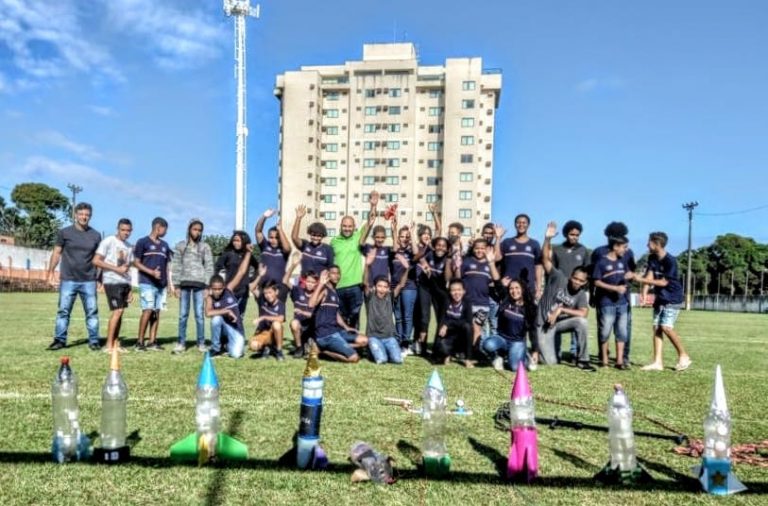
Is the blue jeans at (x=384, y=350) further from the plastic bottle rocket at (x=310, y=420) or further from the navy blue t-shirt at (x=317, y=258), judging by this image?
the plastic bottle rocket at (x=310, y=420)

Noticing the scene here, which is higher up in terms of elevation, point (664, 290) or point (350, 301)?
point (664, 290)

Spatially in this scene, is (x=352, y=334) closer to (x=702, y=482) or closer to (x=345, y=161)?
(x=702, y=482)

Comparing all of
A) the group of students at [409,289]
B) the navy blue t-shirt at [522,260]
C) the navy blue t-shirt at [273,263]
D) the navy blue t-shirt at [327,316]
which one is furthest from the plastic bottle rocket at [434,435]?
the navy blue t-shirt at [273,263]

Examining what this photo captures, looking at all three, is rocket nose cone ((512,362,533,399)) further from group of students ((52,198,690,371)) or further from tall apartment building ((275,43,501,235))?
tall apartment building ((275,43,501,235))

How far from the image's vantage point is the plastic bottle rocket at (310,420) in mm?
3807

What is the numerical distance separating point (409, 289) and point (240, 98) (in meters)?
50.0

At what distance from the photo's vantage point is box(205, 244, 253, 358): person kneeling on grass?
926 centimetres

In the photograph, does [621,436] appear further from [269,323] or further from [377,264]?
[269,323]

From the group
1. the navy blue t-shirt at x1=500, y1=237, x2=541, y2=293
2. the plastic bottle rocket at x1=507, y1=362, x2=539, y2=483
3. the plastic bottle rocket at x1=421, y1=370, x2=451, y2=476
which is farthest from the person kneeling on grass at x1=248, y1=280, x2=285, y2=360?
the plastic bottle rocket at x1=507, y1=362, x2=539, y2=483

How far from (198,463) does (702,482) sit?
3357mm

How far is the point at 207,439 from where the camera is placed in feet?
12.8

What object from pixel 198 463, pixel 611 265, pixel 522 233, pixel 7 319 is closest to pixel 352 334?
pixel 522 233

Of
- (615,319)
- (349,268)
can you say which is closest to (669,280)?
(615,319)

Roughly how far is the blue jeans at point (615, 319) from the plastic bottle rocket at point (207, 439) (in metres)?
6.88
